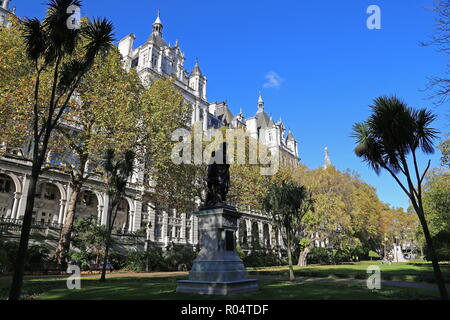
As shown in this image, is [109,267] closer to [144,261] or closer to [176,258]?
[144,261]

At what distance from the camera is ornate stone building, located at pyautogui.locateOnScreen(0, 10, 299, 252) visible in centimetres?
3369

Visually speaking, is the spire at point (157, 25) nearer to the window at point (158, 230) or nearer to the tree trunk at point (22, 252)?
the window at point (158, 230)

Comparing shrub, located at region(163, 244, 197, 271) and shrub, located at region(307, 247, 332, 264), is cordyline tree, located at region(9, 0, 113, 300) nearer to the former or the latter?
shrub, located at region(163, 244, 197, 271)

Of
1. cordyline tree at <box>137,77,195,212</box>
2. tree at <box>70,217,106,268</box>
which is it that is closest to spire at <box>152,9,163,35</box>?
cordyline tree at <box>137,77,195,212</box>

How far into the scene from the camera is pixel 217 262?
12578mm

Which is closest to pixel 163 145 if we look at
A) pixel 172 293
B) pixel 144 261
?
pixel 144 261

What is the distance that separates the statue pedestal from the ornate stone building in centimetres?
1366

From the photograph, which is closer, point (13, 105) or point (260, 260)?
point (13, 105)

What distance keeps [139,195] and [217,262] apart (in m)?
29.5

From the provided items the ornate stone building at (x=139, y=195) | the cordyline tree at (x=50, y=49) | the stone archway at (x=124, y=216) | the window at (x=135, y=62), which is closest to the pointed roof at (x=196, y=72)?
A: the ornate stone building at (x=139, y=195)
